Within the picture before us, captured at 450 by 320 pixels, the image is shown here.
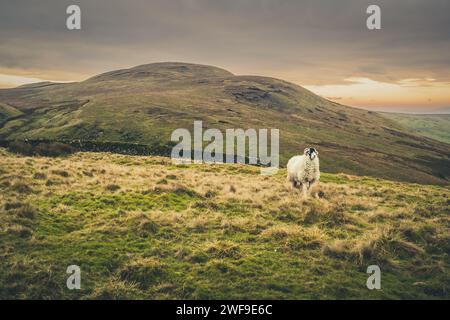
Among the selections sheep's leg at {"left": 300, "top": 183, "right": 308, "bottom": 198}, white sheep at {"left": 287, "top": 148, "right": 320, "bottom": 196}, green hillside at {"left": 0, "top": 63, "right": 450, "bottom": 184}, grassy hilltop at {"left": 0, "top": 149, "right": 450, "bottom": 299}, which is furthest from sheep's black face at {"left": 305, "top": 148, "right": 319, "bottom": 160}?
green hillside at {"left": 0, "top": 63, "right": 450, "bottom": 184}

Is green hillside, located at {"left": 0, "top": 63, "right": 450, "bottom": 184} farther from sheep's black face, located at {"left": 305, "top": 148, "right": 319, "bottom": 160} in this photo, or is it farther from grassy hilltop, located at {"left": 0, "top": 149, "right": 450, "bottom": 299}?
grassy hilltop, located at {"left": 0, "top": 149, "right": 450, "bottom": 299}

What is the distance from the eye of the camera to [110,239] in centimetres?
1258

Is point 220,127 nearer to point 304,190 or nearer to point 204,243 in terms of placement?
Result: point 304,190

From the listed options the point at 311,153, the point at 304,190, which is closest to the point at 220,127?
the point at 311,153

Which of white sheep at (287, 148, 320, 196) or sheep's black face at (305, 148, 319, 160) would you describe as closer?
sheep's black face at (305, 148, 319, 160)

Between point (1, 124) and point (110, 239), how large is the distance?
11017cm

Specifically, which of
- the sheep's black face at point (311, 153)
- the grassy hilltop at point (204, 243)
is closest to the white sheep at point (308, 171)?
the sheep's black face at point (311, 153)

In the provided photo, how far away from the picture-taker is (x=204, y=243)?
1247 centimetres

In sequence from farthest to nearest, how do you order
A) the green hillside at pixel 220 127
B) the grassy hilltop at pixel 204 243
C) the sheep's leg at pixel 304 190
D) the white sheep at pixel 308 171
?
1. the green hillside at pixel 220 127
2. the white sheep at pixel 308 171
3. the sheep's leg at pixel 304 190
4. the grassy hilltop at pixel 204 243

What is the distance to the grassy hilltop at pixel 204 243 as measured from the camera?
9.88 m

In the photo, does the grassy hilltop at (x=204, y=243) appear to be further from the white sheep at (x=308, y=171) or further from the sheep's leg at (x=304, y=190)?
the white sheep at (x=308, y=171)

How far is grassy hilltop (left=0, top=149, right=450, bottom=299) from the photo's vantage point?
32.4 feet
